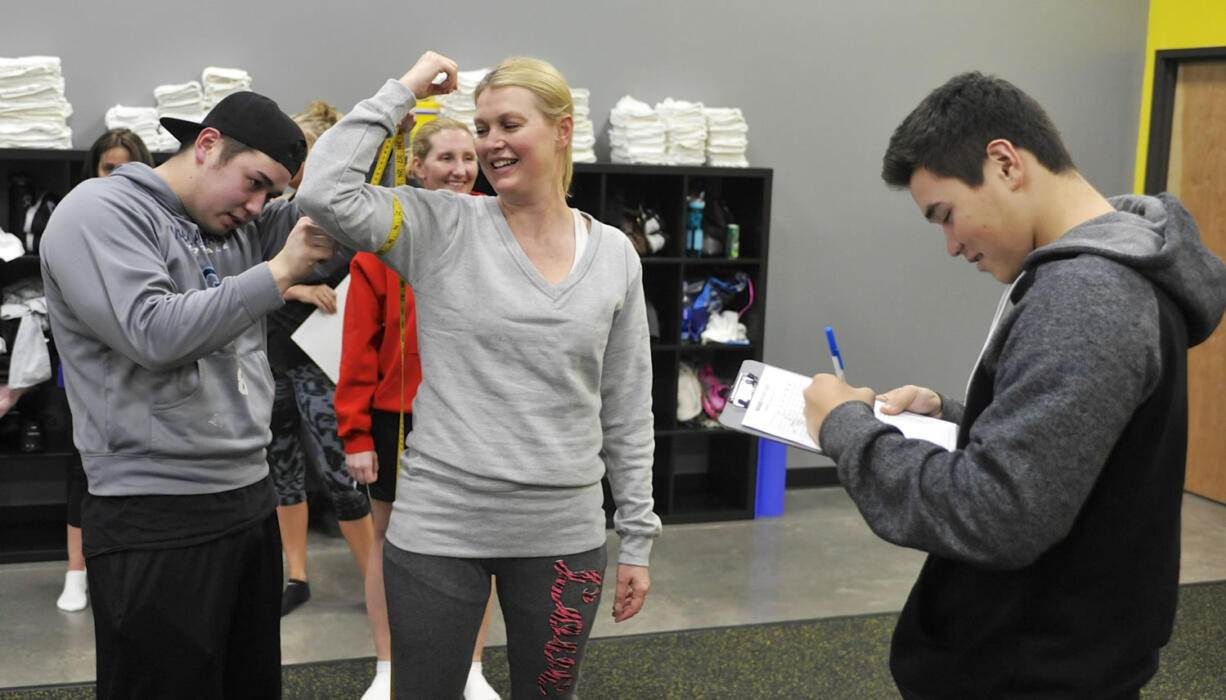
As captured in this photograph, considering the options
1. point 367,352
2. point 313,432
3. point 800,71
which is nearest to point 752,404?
point 367,352

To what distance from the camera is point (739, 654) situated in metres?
3.39

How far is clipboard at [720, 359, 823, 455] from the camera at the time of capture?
1587 millimetres

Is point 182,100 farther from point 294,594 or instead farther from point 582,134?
point 294,594

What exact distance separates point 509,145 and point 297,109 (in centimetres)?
294

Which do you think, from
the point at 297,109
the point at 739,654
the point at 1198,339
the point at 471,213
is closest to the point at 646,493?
the point at 471,213

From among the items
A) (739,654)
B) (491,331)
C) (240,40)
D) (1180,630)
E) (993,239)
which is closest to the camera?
(993,239)

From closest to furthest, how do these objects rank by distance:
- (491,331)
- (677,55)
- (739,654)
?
(491,331) → (739,654) → (677,55)

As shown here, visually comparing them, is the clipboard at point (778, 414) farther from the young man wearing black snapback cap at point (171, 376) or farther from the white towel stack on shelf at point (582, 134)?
the white towel stack on shelf at point (582, 134)

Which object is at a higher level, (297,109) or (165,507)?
(297,109)

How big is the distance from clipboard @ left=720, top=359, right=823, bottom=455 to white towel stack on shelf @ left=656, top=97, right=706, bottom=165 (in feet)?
10.2

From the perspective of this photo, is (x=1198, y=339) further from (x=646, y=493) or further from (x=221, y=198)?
(x=221, y=198)

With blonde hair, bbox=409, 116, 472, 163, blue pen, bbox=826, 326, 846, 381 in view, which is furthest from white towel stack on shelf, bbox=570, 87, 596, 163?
blue pen, bbox=826, 326, 846, 381

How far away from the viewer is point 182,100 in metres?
4.20

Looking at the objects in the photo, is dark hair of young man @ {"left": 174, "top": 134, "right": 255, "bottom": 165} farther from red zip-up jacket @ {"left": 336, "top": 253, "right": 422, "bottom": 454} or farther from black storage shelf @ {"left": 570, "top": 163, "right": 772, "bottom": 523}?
black storage shelf @ {"left": 570, "top": 163, "right": 772, "bottom": 523}
